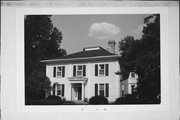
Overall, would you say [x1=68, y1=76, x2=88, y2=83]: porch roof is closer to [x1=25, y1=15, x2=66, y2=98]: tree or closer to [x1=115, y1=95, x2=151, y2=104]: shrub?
[x1=25, y1=15, x2=66, y2=98]: tree

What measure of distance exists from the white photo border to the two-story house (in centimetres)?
22

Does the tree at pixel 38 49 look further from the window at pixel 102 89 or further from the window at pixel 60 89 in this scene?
the window at pixel 102 89

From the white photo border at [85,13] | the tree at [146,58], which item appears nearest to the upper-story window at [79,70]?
the white photo border at [85,13]

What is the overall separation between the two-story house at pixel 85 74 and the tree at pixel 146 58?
22 cm

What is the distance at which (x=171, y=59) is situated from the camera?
4.84m

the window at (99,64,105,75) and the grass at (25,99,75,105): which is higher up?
the window at (99,64,105,75)

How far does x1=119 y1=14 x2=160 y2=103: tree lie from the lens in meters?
4.79

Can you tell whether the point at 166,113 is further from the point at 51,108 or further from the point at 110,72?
Result: the point at 51,108

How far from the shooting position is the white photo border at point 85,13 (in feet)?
15.8

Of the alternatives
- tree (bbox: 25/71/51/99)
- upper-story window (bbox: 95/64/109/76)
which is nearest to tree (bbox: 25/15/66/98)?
tree (bbox: 25/71/51/99)

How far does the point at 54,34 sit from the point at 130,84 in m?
1.66

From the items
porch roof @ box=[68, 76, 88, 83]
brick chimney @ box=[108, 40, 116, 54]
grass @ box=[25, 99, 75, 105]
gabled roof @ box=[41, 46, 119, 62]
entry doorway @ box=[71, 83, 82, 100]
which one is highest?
brick chimney @ box=[108, 40, 116, 54]

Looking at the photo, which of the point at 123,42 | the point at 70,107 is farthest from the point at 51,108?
the point at 123,42

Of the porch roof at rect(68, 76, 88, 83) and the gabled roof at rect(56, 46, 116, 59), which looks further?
the porch roof at rect(68, 76, 88, 83)
